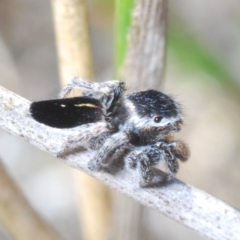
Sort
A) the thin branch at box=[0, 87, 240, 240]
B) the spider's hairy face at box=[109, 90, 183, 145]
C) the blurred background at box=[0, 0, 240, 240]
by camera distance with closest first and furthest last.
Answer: the thin branch at box=[0, 87, 240, 240] → the spider's hairy face at box=[109, 90, 183, 145] → the blurred background at box=[0, 0, 240, 240]

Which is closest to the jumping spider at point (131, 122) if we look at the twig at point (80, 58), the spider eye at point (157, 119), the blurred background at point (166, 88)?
the spider eye at point (157, 119)

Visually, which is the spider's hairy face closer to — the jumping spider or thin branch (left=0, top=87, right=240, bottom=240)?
the jumping spider

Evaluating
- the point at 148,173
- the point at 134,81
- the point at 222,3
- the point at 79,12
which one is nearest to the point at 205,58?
the point at 134,81

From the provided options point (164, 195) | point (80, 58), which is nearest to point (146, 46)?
point (80, 58)

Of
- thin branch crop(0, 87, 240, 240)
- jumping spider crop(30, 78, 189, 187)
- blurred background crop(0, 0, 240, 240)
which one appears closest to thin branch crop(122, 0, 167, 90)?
jumping spider crop(30, 78, 189, 187)

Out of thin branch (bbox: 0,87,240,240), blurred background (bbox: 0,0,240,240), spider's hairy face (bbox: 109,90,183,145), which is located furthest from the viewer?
blurred background (bbox: 0,0,240,240)

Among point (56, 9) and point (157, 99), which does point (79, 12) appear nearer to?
point (56, 9)
